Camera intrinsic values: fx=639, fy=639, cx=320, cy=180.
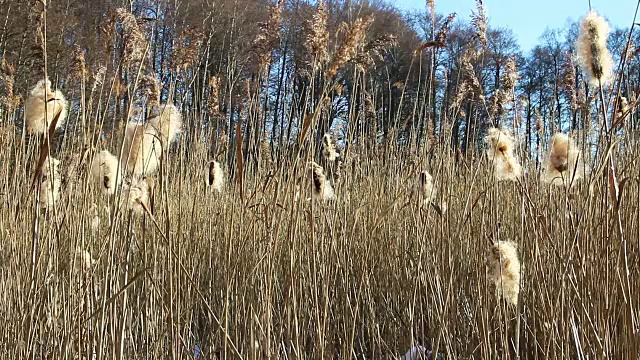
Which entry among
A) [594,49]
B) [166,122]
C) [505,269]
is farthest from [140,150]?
[594,49]

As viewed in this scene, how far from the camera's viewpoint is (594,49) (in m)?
1.42

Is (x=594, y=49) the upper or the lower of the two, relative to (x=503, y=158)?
upper

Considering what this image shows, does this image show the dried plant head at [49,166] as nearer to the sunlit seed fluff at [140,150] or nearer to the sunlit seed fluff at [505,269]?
the sunlit seed fluff at [140,150]

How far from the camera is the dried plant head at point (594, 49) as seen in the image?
1.41 m

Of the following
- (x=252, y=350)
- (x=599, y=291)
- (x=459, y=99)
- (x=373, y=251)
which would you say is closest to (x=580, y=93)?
(x=459, y=99)

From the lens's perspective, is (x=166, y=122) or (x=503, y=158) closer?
(x=166, y=122)

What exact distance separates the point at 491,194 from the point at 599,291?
0.77 meters

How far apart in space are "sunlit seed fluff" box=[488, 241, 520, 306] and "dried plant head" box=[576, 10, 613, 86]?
0.42 m

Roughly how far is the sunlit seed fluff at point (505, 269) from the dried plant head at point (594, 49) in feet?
1.39

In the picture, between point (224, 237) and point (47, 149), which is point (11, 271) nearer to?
point (47, 149)

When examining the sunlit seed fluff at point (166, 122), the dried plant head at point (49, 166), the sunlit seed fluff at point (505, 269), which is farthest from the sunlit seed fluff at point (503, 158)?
the dried plant head at point (49, 166)

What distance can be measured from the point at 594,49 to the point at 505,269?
1.74ft

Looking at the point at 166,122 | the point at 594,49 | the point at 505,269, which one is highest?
the point at 594,49

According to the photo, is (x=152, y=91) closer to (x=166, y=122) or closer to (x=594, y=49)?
(x=166, y=122)
